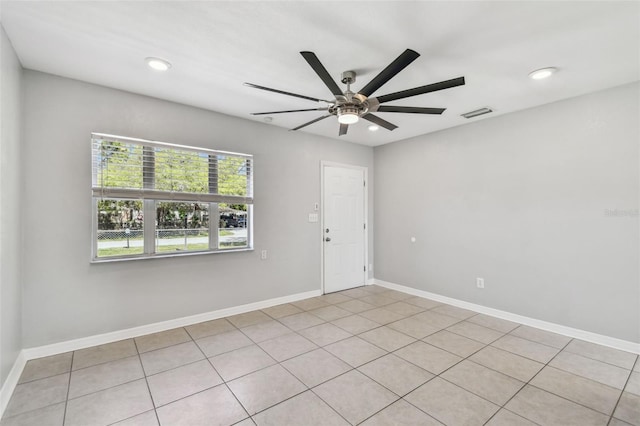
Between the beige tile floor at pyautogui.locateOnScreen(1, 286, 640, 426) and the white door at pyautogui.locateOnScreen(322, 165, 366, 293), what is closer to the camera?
the beige tile floor at pyautogui.locateOnScreen(1, 286, 640, 426)

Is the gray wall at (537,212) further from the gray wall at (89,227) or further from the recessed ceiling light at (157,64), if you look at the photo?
the recessed ceiling light at (157,64)

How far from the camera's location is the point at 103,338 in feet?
9.62

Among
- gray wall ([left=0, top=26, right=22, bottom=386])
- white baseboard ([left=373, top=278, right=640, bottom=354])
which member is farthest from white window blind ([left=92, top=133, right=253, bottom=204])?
white baseboard ([left=373, top=278, right=640, bottom=354])

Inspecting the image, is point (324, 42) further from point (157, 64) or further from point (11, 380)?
point (11, 380)

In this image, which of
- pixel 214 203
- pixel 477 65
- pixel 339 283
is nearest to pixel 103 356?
pixel 214 203

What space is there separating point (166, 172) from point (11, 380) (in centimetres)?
214

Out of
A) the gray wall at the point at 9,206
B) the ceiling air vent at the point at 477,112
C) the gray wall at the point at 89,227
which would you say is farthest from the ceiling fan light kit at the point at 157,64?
the ceiling air vent at the point at 477,112

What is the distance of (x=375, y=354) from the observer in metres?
2.78

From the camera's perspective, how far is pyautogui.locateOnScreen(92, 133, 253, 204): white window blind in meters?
2.96

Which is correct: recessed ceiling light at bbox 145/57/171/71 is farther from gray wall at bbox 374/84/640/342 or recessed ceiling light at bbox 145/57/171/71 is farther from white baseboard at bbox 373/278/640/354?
white baseboard at bbox 373/278/640/354

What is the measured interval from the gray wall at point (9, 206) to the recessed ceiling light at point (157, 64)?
0.89 m

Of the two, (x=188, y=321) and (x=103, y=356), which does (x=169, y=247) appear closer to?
(x=188, y=321)

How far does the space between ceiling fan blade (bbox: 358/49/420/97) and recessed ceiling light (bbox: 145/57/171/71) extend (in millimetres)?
1731

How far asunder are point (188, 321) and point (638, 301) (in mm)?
4709
